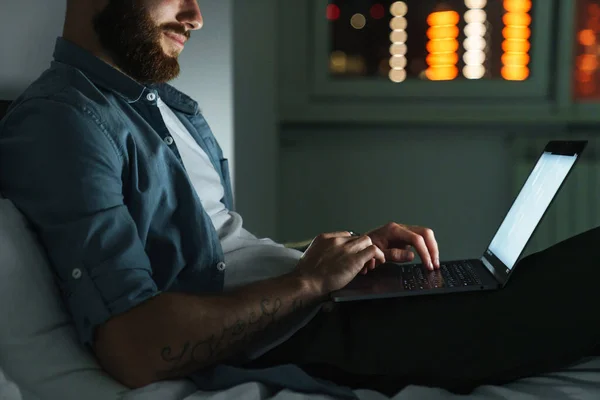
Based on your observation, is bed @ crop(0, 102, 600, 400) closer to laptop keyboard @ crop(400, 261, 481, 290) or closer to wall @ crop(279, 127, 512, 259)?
laptop keyboard @ crop(400, 261, 481, 290)

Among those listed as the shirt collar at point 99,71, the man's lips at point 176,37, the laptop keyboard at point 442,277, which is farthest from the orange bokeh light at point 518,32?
the shirt collar at point 99,71

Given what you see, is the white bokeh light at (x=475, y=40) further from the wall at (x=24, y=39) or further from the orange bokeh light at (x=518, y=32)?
the wall at (x=24, y=39)

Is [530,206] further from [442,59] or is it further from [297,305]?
[442,59]

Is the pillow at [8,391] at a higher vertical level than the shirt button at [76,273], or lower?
lower

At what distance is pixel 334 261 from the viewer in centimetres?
93

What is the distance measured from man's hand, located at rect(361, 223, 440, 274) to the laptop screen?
0.11m

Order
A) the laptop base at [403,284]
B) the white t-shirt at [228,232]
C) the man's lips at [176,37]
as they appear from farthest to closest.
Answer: the man's lips at [176,37], the white t-shirt at [228,232], the laptop base at [403,284]

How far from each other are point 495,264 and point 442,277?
10 centimetres

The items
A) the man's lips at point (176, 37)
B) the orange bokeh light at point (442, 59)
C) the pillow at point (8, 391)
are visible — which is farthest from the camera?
the orange bokeh light at point (442, 59)

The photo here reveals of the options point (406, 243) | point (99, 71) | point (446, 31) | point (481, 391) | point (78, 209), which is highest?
point (446, 31)

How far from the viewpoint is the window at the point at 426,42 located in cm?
243

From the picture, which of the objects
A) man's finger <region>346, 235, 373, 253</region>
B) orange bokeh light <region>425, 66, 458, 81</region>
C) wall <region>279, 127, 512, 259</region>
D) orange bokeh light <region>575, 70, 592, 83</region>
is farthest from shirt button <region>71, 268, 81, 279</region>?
orange bokeh light <region>575, 70, 592, 83</region>

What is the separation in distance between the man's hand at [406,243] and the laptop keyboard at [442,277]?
0.02 metres

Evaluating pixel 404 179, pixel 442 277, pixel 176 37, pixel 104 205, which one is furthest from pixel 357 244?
pixel 404 179
